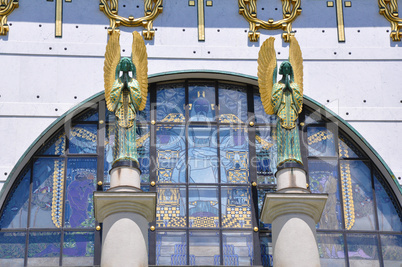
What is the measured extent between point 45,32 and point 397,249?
6.80 m

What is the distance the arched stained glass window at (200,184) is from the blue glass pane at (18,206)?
2 cm

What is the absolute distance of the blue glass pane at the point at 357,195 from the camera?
1598 cm

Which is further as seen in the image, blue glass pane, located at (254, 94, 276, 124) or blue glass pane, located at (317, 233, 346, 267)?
blue glass pane, located at (254, 94, 276, 124)

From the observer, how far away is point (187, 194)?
52.4 ft

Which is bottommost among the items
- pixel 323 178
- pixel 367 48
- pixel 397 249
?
pixel 397 249

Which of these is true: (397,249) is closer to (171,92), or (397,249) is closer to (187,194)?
(187,194)

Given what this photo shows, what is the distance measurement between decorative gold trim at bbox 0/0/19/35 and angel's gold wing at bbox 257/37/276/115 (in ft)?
14.2

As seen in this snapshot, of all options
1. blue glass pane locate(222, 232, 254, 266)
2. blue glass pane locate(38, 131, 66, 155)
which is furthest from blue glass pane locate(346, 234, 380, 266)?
blue glass pane locate(38, 131, 66, 155)

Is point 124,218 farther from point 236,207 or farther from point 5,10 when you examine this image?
point 5,10

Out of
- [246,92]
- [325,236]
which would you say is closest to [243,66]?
[246,92]

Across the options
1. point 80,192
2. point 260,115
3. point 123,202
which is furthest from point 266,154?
point 123,202

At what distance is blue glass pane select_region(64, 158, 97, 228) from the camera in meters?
15.7

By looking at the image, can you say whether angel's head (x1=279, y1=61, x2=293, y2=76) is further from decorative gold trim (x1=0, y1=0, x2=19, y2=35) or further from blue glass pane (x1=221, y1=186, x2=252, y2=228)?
decorative gold trim (x1=0, y1=0, x2=19, y2=35)

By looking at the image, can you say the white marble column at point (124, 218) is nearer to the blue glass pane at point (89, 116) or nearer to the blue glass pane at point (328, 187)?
the blue glass pane at point (89, 116)
